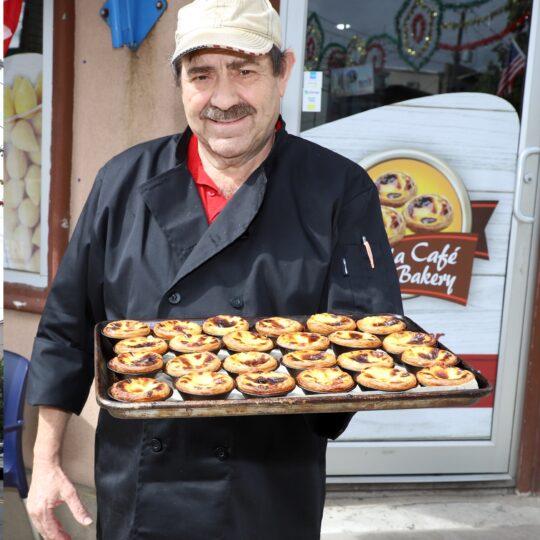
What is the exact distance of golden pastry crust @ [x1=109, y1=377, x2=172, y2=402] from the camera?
1578 millimetres

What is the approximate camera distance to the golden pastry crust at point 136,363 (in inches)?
67.9

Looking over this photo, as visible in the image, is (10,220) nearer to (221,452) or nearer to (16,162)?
(16,162)

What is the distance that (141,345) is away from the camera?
1797 mm

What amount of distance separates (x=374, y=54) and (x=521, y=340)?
1.51 m

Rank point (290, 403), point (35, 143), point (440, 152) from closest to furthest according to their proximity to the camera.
→ point (290, 403) < point (440, 152) < point (35, 143)

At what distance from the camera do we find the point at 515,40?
3.37 metres

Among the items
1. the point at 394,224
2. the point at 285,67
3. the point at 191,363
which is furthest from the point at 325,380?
the point at 394,224

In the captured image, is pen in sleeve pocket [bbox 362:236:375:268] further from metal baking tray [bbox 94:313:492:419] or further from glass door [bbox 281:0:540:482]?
glass door [bbox 281:0:540:482]

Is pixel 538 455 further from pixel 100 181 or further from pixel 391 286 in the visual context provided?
pixel 100 181

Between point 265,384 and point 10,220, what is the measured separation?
234 centimetres

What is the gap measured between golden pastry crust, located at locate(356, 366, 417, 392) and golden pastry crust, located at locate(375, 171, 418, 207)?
1738 mm

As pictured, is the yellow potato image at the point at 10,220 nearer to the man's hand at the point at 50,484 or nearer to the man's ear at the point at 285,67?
the man's hand at the point at 50,484

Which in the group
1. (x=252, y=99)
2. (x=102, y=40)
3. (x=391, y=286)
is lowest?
(x=391, y=286)

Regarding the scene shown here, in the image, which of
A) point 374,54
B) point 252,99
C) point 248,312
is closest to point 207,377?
point 248,312
